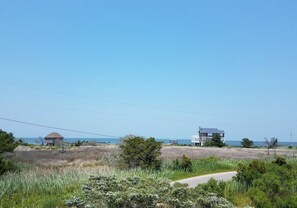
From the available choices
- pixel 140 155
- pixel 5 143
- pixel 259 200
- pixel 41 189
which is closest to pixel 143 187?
pixel 259 200

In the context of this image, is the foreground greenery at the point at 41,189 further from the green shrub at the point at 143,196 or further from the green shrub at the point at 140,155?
the green shrub at the point at 140,155

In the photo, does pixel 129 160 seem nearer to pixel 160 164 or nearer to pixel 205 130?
pixel 160 164

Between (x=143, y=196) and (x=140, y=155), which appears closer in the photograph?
(x=143, y=196)

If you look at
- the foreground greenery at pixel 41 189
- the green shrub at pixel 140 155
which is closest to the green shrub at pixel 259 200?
the foreground greenery at pixel 41 189

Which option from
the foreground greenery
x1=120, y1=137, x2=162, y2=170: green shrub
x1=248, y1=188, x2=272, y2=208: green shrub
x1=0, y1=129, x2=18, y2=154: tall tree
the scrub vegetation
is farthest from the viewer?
x1=0, y1=129, x2=18, y2=154: tall tree

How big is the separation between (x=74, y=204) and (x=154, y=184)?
8.15ft

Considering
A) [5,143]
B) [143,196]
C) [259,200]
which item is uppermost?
[5,143]

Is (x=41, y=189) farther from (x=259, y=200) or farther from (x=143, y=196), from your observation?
(x=259, y=200)

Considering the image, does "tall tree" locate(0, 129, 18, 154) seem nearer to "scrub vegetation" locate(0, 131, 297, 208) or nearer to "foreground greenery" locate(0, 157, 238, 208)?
"scrub vegetation" locate(0, 131, 297, 208)

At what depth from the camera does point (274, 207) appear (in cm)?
1448

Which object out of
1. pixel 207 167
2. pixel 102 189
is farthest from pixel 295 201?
pixel 207 167

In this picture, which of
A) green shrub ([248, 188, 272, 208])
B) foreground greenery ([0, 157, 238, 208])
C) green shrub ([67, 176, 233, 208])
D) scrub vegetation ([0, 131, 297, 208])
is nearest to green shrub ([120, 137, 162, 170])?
scrub vegetation ([0, 131, 297, 208])

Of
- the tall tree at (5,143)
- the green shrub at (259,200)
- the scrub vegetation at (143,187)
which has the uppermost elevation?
the tall tree at (5,143)

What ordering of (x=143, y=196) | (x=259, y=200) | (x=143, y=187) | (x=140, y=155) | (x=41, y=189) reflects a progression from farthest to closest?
Result: (x=140, y=155) → (x=41, y=189) → (x=259, y=200) → (x=143, y=187) → (x=143, y=196)
